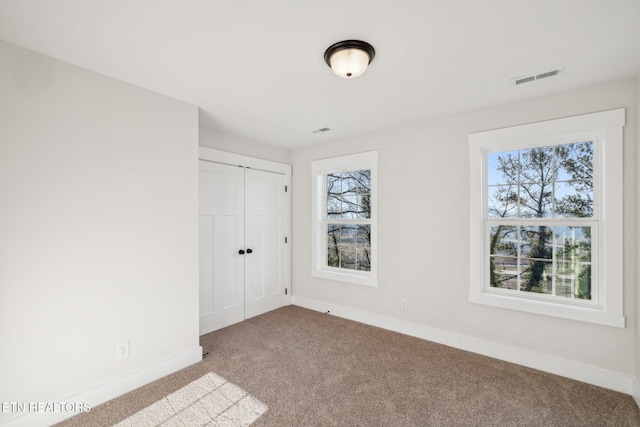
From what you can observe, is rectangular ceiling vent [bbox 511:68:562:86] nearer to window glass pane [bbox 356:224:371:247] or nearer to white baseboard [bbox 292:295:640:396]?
window glass pane [bbox 356:224:371:247]

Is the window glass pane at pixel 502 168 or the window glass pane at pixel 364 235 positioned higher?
the window glass pane at pixel 502 168

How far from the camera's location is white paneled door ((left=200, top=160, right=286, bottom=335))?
138 inches

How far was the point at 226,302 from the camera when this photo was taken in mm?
3689

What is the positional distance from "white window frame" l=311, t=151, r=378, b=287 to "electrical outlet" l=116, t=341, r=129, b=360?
2457mm

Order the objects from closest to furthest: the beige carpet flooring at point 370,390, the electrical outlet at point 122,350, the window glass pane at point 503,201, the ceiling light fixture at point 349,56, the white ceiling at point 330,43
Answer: the white ceiling at point 330,43
the ceiling light fixture at point 349,56
the beige carpet flooring at point 370,390
the electrical outlet at point 122,350
the window glass pane at point 503,201

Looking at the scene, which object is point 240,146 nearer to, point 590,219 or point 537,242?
point 537,242

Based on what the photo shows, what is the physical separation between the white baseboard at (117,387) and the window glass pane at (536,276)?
127 inches

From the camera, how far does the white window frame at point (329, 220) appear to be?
3.71 metres

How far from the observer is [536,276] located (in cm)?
277

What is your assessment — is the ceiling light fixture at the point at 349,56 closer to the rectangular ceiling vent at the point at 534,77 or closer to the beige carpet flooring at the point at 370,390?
the rectangular ceiling vent at the point at 534,77

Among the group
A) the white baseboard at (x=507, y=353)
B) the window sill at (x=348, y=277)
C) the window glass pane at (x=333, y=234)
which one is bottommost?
the white baseboard at (x=507, y=353)

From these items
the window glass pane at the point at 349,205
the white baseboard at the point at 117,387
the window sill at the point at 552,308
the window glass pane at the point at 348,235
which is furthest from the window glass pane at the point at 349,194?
the white baseboard at the point at 117,387

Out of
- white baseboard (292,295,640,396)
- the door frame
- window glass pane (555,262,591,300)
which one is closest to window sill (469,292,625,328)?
window glass pane (555,262,591,300)

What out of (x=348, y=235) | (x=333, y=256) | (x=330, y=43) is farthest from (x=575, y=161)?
(x=333, y=256)
